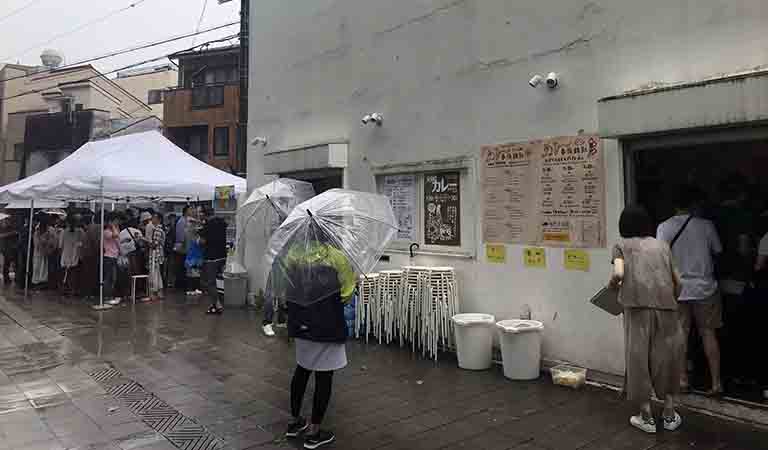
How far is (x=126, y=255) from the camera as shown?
465 inches

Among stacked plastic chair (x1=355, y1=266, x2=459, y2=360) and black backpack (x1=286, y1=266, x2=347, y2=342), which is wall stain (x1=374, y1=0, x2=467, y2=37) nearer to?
stacked plastic chair (x1=355, y1=266, x2=459, y2=360)

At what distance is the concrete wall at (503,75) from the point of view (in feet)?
16.4

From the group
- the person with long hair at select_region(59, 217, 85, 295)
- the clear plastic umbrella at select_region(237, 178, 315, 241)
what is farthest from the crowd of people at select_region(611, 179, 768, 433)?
the person with long hair at select_region(59, 217, 85, 295)

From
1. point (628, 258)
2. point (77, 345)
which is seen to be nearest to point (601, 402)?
point (628, 258)

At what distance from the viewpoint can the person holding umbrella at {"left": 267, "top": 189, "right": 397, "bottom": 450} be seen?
407 cm

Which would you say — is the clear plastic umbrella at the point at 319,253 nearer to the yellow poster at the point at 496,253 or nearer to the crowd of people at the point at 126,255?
the yellow poster at the point at 496,253

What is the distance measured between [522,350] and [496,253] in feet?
4.31

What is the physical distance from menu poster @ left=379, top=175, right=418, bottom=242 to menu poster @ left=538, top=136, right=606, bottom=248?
2.21m

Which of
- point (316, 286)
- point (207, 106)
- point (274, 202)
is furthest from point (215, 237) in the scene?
point (207, 106)

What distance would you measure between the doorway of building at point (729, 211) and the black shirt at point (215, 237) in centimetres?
780

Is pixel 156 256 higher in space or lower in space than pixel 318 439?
higher

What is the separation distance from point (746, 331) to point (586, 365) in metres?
1.71

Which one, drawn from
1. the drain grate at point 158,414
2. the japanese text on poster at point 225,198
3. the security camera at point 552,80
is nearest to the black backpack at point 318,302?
the drain grate at point 158,414

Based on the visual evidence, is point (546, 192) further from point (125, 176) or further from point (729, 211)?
point (125, 176)
